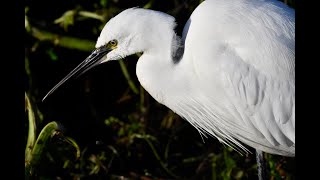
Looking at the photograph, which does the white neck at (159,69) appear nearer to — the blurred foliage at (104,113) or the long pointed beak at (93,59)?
the long pointed beak at (93,59)

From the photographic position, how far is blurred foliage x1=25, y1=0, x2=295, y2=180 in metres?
3.02

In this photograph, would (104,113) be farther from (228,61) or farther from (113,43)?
(228,61)

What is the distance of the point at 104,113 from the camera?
3.39 meters

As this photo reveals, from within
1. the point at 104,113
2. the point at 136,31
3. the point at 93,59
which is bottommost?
the point at 104,113

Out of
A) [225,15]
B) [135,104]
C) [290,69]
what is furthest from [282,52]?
[135,104]

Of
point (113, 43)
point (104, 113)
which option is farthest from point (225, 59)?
point (104, 113)

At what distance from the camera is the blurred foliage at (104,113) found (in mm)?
3020

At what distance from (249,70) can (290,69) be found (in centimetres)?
13

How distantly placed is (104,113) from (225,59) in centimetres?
144

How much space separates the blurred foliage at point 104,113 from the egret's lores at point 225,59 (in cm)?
71

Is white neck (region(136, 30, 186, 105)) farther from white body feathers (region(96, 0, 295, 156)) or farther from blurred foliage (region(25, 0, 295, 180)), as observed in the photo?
blurred foliage (region(25, 0, 295, 180))

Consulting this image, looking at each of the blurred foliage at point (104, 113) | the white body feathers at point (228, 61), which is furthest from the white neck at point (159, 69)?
the blurred foliage at point (104, 113)

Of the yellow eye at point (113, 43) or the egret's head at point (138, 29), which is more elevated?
the egret's head at point (138, 29)

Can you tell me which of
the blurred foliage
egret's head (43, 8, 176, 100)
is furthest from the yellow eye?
the blurred foliage
